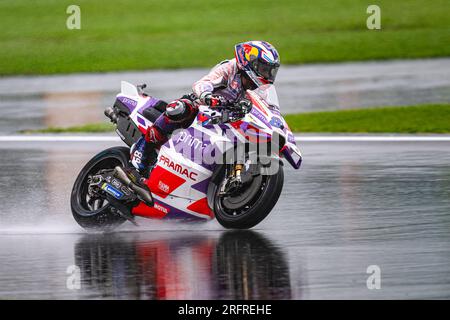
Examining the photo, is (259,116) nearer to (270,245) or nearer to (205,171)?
(205,171)

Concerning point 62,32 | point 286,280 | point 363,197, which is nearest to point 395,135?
point 363,197

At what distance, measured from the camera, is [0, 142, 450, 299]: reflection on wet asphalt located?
827 cm

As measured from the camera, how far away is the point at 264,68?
32.6ft

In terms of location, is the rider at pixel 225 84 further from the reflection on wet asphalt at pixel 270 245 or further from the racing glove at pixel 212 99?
the reflection on wet asphalt at pixel 270 245

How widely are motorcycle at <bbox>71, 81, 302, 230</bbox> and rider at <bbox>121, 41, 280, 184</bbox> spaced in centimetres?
8

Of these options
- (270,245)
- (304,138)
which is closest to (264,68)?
(270,245)

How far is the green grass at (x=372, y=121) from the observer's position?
1648 centimetres

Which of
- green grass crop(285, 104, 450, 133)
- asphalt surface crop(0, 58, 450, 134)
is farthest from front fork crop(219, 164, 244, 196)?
asphalt surface crop(0, 58, 450, 134)

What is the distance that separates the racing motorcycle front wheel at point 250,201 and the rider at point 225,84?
669 mm

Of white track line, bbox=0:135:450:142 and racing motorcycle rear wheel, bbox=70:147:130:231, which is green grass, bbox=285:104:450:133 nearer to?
white track line, bbox=0:135:450:142

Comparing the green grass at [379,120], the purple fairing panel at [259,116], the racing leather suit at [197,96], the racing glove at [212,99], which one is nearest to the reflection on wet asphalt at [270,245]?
the racing leather suit at [197,96]

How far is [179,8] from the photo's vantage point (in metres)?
30.7
